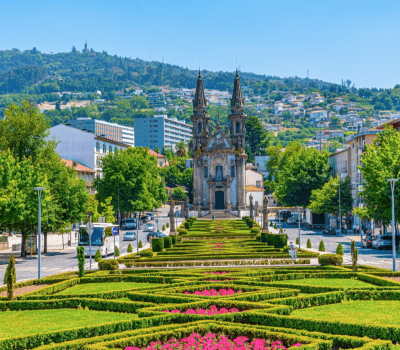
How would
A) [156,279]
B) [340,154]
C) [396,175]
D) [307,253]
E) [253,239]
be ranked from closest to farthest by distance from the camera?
[156,279] → [307,253] → [396,175] → [253,239] → [340,154]

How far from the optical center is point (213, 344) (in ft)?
58.0

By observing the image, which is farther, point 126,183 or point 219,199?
point 219,199

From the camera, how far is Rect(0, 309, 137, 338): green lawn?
20484 millimetres

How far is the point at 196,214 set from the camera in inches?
4641

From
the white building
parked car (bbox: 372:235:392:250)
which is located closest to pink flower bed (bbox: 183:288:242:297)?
parked car (bbox: 372:235:392:250)

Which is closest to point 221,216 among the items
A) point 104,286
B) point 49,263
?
point 49,263

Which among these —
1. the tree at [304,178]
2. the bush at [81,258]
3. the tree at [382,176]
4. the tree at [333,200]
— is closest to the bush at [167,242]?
the tree at [382,176]

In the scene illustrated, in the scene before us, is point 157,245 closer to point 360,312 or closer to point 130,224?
point 360,312

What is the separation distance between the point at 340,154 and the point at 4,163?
246 ft

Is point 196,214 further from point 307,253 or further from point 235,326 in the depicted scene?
point 235,326

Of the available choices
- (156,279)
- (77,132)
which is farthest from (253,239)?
(77,132)

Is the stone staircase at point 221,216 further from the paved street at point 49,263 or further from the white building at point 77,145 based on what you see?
the paved street at point 49,263

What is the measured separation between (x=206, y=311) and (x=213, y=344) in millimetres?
4456

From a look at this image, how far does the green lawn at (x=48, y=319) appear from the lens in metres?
20.5
